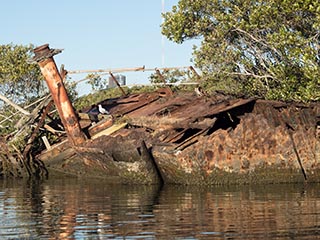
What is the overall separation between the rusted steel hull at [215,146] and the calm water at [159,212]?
73cm

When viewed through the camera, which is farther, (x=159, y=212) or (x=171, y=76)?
(x=171, y=76)

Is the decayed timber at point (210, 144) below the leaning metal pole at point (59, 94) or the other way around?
below

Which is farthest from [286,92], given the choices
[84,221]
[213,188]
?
[84,221]

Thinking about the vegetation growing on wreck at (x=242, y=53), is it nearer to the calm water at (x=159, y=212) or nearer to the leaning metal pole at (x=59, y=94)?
the leaning metal pole at (x=59, y=94)

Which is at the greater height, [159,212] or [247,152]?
[247,152]

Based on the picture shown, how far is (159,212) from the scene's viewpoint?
15508mm

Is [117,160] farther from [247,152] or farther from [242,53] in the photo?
[242,53]

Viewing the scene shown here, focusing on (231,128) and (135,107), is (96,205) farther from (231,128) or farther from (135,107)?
(135,107)

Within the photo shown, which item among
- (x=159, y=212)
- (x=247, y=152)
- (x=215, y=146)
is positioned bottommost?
(x=159, y=212)

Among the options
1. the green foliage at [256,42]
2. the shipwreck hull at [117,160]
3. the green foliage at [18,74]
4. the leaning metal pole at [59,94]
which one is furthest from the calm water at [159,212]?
the green foliage at [18,74]

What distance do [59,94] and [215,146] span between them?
562cm

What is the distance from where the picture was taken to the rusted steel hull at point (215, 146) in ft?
72.4

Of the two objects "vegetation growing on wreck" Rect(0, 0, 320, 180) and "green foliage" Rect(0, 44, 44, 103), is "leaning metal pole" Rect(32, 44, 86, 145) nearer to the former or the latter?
"vegetation growing on wreck" Rect(0, 0, 320, 180)

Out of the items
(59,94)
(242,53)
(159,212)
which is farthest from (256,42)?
(159,212)
